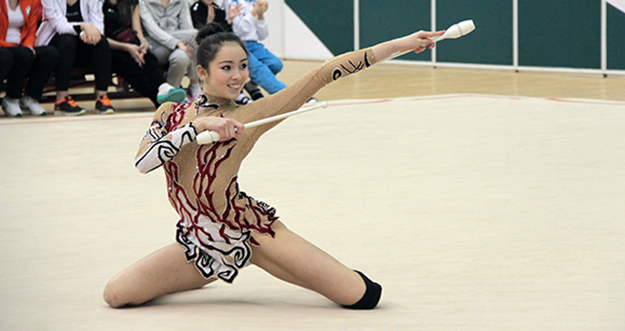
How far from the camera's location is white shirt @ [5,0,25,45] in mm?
6633

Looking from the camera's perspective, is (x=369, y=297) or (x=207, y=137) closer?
(x=207, y=137)

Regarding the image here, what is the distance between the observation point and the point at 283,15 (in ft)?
41.9

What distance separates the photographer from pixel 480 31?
10.6 metres

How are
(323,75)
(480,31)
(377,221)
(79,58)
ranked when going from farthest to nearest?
(480,31), (79,58), (377,221), (323,75)

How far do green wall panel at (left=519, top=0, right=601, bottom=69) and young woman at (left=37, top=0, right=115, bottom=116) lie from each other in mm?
5301

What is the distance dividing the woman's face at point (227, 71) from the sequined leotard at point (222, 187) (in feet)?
0.24

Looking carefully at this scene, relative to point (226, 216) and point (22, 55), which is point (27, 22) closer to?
point (22, 55)

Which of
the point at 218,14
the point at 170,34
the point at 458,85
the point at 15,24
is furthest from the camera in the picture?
the point at 458,85

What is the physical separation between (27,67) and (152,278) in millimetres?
4604

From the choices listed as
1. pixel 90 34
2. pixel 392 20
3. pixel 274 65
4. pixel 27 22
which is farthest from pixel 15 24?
pixel 392 20

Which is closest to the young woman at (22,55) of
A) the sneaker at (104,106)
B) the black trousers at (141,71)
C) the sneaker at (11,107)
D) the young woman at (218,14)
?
the sneaker at (11,107)

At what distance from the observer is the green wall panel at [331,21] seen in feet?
39.4

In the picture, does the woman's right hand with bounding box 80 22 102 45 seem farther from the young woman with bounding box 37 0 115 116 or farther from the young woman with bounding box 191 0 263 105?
the young woman with bounding box 191 0 263 105

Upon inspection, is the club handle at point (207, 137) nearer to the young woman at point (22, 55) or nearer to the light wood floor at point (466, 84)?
the young woman at point (22, 55)
